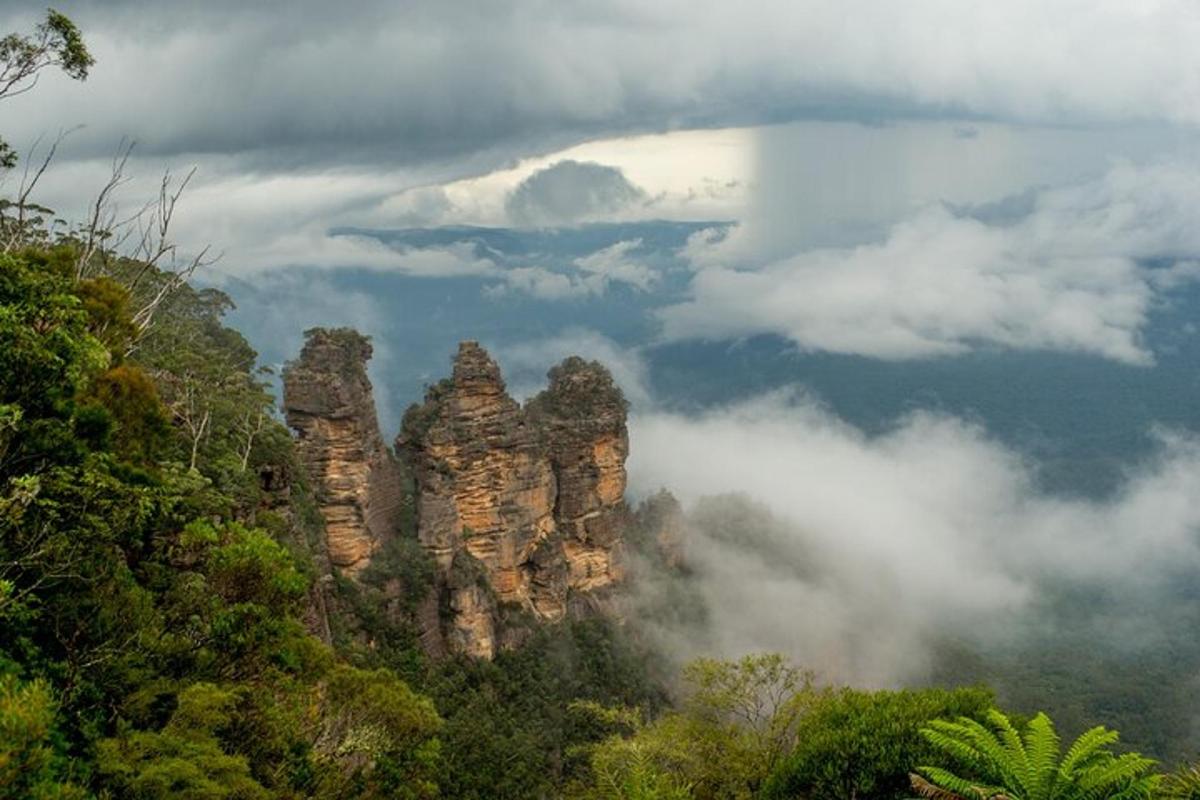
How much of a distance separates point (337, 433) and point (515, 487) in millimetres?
12633

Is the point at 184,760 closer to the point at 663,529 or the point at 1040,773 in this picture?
the point at 1040,773

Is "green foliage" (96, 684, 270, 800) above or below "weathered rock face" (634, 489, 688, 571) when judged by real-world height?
below

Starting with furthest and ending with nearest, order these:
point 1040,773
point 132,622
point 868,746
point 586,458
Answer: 1. point 586,458
2. point 868,746
3. point 132,622
4. point 1040,773

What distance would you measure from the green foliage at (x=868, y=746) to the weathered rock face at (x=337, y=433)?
32.5 m

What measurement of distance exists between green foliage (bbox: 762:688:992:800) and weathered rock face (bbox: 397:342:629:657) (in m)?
33.7

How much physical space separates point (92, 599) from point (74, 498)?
5.62 ft

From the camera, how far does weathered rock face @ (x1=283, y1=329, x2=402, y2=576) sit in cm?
4634

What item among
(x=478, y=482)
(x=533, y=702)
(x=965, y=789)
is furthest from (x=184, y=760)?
(x=478, y=482)

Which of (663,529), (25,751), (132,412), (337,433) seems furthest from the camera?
(663,529)

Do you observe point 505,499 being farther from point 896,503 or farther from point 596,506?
point 896,503

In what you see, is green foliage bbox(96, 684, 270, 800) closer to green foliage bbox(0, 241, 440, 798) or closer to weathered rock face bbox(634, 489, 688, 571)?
green foliage bbox(0, 241, 440, 798)

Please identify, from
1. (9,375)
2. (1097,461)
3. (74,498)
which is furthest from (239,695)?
(1097,461)

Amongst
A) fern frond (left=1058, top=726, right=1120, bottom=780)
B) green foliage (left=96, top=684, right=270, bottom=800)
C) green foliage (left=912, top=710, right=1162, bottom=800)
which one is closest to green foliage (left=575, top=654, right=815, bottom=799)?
green foliage (left=912, top=710, right=1162, bottom=800)

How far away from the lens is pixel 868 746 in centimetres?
1681
